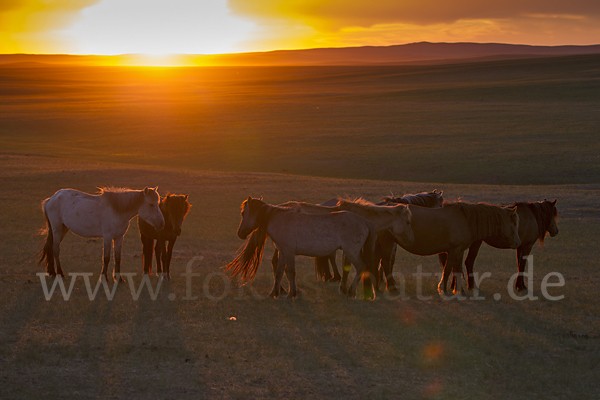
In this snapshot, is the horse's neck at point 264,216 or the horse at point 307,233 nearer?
the horse at point 307,233

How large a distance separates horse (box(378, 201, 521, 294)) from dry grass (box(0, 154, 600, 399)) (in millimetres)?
815

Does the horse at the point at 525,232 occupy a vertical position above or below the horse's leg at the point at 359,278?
above

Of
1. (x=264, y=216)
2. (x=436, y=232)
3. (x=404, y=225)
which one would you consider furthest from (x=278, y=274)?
(x=436, y=232)

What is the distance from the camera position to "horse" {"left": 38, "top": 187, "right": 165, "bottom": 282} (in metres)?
9.65

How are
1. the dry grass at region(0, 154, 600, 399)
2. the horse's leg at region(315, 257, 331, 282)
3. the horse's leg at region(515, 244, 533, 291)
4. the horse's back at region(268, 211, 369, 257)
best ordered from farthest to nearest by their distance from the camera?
1. the horse's leg at region(315, 257, 331, 282)
2. the horse's leg at region(515, 244, 533, 291)
3. the horse's back at region(268, 211, 369, 257)
4. the dry grass at region(0, 154, 600, 399)

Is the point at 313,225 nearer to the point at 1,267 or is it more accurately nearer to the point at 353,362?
the point at 353,362

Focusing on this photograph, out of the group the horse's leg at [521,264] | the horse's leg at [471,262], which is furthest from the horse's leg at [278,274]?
the horse's leg at [521,264]

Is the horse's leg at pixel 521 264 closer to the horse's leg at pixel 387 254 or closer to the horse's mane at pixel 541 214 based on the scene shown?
the horse's mane at pixel 541 214

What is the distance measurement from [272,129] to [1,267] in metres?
34.9

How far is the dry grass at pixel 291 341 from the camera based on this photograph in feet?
19.2

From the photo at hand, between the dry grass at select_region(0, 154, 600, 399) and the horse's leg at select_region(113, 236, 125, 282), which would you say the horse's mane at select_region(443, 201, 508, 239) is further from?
the horse's leg at select_region(113, 236, 125, 282)

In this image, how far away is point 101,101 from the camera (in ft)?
232

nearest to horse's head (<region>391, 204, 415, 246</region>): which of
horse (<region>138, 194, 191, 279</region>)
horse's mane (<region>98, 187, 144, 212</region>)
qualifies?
horse (<region>138, 194, 191, 279</region>)

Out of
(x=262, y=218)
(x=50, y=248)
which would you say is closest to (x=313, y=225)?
(x=262, y=218)
